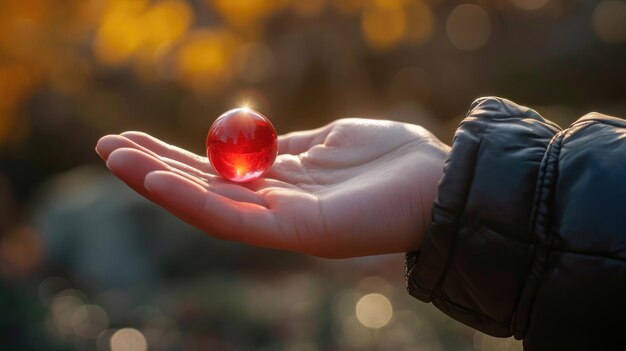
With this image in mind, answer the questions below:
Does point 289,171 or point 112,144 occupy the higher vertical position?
point 112,144

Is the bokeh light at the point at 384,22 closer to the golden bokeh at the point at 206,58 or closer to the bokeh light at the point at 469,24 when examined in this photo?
the golden bokeh at the point at 206,58

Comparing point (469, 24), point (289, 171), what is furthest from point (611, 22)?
point (289, 171)

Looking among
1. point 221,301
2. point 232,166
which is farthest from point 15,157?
point 232,166

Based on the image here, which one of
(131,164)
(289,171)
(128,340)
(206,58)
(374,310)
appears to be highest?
(131,164)

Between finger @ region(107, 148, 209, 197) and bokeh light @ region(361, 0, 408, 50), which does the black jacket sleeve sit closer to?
finger @ region(107, 148, 209, 197)

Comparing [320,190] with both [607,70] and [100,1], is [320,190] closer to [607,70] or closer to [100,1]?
[100,1]

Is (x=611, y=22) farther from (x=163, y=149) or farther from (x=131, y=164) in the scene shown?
(x=131, y=164)
